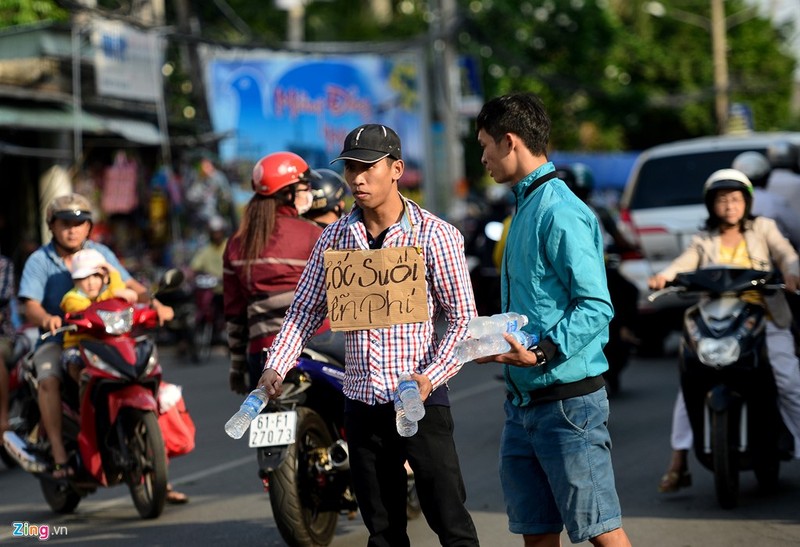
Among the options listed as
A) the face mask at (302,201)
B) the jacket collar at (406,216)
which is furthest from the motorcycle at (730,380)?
the jacket collar at (406,216)

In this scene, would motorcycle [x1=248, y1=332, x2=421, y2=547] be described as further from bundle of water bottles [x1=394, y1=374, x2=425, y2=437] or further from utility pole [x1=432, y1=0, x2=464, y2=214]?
utility pole [x1=432, y1=0, x2=464, y2=214]

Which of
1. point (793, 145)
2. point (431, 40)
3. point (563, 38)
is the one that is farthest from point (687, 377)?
point (563, 38)

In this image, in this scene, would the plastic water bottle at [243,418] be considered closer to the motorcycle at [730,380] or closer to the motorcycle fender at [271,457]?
the motorcycle fender at [271,457]

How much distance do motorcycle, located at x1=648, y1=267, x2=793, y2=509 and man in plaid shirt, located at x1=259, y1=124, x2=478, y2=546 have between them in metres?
2.64

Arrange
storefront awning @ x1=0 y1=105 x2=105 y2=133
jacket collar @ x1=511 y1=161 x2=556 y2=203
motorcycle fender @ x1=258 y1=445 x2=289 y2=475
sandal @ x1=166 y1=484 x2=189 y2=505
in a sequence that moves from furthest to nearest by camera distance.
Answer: storefront awning @ x1=0 y1=105 x2=105 y2=133
sandal @ x1=166 y1=484 x2=189 y2=505
motorcycle fender @ x1=258 y1=445 x2=289 y2=475
jacket collar @ x1=511 y1=161 x2=556 y2=203

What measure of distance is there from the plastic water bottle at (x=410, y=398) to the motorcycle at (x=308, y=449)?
5.98ft

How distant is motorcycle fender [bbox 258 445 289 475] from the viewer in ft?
19.6

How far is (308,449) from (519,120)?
8.36ft

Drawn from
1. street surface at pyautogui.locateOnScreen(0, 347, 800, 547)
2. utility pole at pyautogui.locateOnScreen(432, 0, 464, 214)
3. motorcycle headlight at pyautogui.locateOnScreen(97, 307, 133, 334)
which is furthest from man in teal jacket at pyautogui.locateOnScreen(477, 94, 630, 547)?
utility pole at pyautogui.locateOnScreen(432, 0, 464, 214)

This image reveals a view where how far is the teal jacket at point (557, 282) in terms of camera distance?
4.11 meters

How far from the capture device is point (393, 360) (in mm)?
4461

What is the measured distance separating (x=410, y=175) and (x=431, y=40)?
2.95 metres

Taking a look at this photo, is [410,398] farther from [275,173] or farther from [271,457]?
[275,173]

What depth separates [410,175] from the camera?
2884 centimetres
